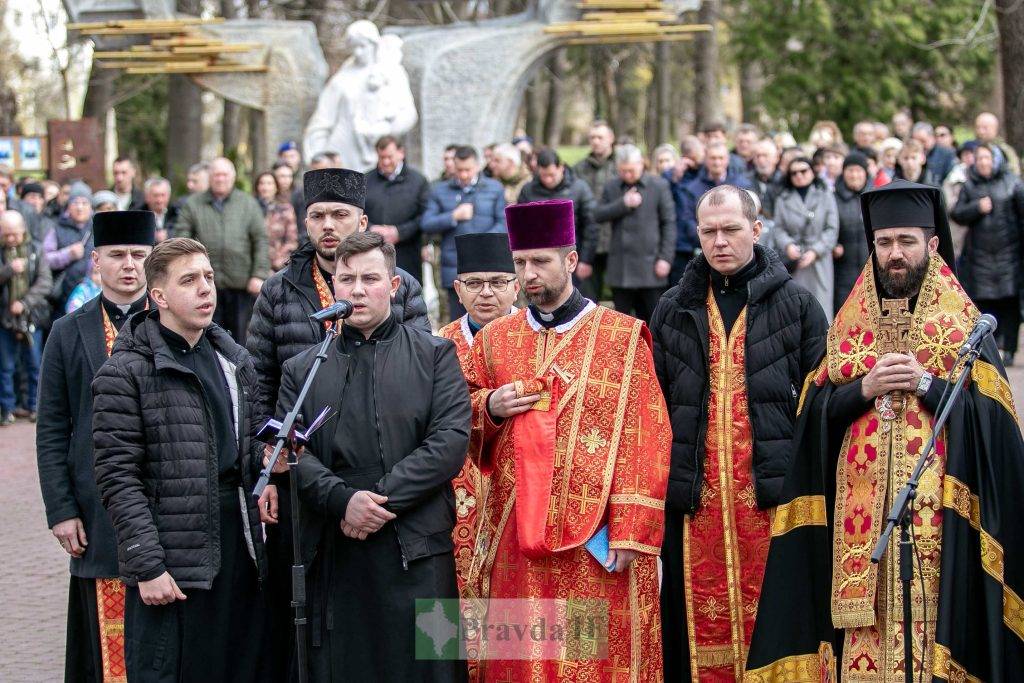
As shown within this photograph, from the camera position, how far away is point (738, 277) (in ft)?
20.4

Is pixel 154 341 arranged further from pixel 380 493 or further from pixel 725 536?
pixel 725 536

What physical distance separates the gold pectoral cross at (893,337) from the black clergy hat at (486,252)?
2115mm

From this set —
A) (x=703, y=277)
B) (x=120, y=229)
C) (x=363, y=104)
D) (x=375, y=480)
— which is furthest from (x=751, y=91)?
(x=375, y=480)

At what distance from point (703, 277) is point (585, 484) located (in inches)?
44.4

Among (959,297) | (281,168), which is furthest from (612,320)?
(281,168)

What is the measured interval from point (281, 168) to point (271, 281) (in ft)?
28.9

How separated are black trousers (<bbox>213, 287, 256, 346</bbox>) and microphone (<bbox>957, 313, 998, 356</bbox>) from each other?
9.59 meters

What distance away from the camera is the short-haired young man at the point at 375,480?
5.39 meters

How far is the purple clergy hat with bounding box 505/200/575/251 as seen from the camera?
5.70 metres

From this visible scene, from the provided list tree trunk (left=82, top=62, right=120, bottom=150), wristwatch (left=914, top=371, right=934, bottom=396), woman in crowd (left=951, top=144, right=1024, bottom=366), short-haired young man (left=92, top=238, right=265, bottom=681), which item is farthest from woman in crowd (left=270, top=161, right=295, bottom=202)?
tree trunk (left=82, top=62, right=120, bottom=150)

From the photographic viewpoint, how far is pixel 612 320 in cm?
582

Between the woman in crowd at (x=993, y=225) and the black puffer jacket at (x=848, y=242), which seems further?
the woman in crowd at (x=993, y=225)

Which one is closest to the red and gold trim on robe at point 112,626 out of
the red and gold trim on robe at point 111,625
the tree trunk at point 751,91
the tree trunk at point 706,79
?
the red and gold trim on robe at point 111,625

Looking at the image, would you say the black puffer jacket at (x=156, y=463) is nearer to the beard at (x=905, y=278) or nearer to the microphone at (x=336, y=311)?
the microphone at (x=336, y=311)
